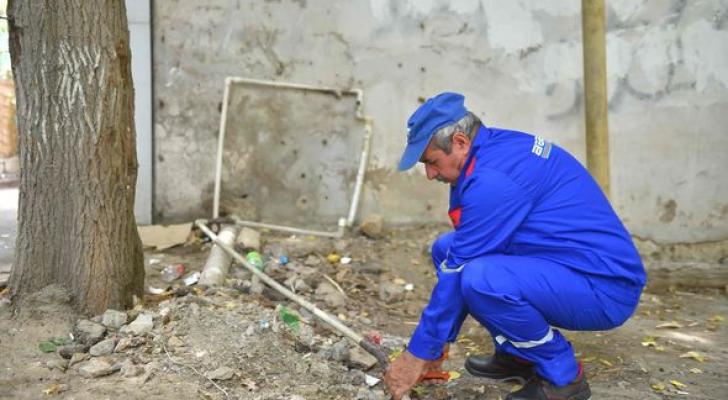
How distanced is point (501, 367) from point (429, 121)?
1.37m

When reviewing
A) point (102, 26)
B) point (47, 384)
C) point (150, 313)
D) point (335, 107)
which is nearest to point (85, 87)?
point (102, 26)

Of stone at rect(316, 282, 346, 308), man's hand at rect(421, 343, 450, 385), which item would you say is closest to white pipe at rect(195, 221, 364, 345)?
stone at rect(316, 282, 346, 308)

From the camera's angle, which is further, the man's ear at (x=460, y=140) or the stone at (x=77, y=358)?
the stone at (x=77, y=358)

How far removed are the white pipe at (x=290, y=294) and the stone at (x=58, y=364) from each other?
1369mm

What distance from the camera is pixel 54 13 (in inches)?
134

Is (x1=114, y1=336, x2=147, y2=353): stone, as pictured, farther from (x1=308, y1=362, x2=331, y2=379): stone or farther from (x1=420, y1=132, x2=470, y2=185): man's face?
(x1=420, y1=132, x2=470, y2=185): man's face

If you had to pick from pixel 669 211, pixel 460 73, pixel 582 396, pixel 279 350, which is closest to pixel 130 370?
pixel 279 350

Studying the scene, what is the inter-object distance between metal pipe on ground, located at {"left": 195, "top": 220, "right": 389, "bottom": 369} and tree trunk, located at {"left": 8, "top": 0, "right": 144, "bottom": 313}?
107cm

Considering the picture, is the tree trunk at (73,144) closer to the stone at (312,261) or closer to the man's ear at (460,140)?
the man's ear at (460,140)

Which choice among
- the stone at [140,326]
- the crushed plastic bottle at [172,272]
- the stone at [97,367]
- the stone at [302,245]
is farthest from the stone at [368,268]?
the stone at [97,367]

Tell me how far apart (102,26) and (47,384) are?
1.69 metres

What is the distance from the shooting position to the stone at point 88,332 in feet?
11.0

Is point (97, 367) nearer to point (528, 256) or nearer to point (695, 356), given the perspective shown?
point (528, 256)

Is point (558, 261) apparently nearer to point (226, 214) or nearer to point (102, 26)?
point (102, 26)
